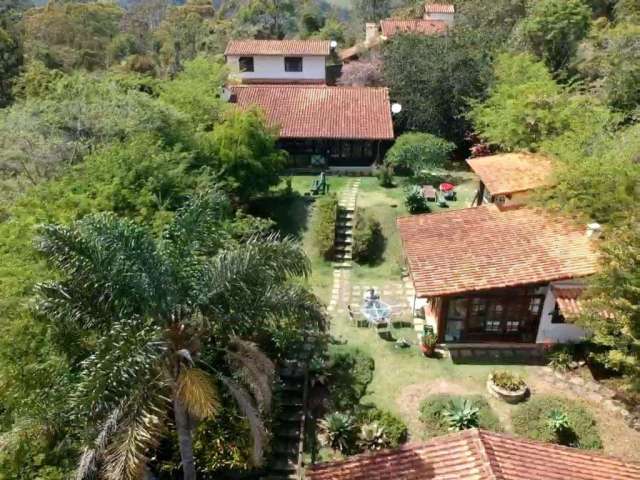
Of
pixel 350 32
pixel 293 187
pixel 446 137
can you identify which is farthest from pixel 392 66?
pixel 350 32

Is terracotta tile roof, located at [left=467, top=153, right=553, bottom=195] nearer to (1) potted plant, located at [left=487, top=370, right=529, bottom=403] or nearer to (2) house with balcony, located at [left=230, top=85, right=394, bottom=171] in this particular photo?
(1) potted plant, located at [left=487, top=370, right=529, bottom=403]

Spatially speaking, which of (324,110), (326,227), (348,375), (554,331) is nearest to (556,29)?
(324,110)

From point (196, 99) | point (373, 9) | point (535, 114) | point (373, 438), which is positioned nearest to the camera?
point (373, 438)

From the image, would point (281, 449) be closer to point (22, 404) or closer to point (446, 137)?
point (22, 404)

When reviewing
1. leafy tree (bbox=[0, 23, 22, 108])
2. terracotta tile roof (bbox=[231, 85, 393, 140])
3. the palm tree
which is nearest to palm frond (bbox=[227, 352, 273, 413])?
the palm tree

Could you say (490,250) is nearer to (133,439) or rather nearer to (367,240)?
(367,240)
